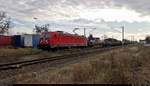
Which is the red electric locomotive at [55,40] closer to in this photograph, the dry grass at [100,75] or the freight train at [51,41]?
the freight train at [51,41]

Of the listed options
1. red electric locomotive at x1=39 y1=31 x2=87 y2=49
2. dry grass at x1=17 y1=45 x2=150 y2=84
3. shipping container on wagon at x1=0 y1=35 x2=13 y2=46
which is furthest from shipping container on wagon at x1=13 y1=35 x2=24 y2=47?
dry grass at x1=17 y1=45 x2=150 y2=84

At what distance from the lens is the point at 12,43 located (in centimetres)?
3478

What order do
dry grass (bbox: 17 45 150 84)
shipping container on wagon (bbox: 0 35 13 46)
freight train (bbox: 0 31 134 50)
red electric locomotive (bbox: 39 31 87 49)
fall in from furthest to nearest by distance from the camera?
shipping container on wagon (bbox: 0 35 13 46)
freight train (bbox: 0 31 134 50)
red electric locomotive (bbox: 39 31 87 49)
dry grass (bbox: 17 45 150 84)

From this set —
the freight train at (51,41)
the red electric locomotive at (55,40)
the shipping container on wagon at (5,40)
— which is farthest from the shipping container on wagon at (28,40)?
the red electric locomotive at (55,40)

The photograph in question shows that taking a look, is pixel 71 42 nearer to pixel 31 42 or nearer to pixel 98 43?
pixel 31 42

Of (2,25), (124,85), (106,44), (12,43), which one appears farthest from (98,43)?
(124,85)

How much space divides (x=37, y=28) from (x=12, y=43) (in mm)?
19959

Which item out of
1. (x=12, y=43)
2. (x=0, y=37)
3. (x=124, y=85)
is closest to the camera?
(x=124, y=85)

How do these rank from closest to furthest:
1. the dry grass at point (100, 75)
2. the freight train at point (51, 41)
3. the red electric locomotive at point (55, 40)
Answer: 1. the dry grass at point (100, 75)
2. the red electric locomotive at point (55, 40)
3. the freight train at point (51, 41)

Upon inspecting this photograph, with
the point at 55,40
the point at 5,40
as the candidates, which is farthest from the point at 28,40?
the point at 55,40

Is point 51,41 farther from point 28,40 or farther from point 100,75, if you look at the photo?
point 100,75

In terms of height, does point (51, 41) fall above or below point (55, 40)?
below

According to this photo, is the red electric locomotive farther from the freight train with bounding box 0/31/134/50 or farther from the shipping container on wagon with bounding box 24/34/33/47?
the shipping container on wagon with bounding box 24/34/33/47

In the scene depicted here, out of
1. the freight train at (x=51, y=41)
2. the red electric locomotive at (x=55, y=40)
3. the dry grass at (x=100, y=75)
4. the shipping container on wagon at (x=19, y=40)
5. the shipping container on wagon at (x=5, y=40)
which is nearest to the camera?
the dry grass at (x=100, y=75)
